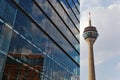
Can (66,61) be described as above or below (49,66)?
above

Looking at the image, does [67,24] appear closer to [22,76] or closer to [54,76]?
[54,76]

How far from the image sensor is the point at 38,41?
26.6 m

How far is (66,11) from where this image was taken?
40719 mm

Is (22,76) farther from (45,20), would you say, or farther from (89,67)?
(89,67)

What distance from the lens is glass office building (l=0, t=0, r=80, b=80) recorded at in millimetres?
19963

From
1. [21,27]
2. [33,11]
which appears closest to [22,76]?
[21,27]

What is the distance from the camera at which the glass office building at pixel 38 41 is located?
20.0 meters

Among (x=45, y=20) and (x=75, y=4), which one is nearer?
(x=45, y=20)

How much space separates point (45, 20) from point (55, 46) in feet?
14.7

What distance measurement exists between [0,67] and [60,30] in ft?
60.1

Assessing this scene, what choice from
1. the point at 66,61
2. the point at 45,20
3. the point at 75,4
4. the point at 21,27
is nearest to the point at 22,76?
the point at 21,27

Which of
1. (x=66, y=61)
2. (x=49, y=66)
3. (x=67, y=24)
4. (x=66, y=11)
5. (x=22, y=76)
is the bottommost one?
(x=22, y=76)

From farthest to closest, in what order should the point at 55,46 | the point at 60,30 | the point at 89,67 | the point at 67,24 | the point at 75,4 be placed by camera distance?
the point at 89,67 → the point at 75,4 → the point at 67,24 → the point at 60,30 → the point at 55,46

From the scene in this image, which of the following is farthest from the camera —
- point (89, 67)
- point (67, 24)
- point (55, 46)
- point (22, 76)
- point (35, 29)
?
point (89, 67)
